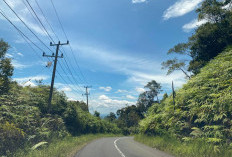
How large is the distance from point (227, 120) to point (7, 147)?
12600mm

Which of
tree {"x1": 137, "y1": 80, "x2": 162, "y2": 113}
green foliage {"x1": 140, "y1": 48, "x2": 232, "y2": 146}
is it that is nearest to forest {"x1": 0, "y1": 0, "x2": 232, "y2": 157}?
green foliage {"x1": 140, "y1": 48, "x2": 232, "y2": 146}

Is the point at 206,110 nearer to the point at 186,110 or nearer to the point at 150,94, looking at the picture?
the point at 186,110

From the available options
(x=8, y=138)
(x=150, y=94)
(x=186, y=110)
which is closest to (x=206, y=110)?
(x=186, y=110)

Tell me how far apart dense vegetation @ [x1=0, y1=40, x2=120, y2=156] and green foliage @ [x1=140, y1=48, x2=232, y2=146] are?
35.0ft

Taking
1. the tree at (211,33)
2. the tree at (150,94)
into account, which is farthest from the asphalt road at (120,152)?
the tree at (150,94)

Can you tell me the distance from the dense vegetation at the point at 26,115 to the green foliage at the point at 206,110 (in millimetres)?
10661

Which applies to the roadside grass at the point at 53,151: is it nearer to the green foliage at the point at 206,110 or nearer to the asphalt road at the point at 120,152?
the asphalt road at the point at 120,152

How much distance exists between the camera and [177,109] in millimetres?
13039

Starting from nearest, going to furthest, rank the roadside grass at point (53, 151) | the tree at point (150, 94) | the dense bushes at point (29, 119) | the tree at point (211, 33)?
the roadside grass at point (53, 151), the dense bushes at point (29, 119), the tree at point (211, 33), the tree at point (150, 94)

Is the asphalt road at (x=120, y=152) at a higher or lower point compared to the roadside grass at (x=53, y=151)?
lower

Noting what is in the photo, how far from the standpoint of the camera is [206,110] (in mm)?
10055

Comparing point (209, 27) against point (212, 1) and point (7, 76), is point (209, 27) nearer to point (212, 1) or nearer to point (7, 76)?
point (212, 1)

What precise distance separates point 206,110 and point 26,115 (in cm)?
1302

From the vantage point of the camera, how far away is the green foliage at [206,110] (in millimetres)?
8821
